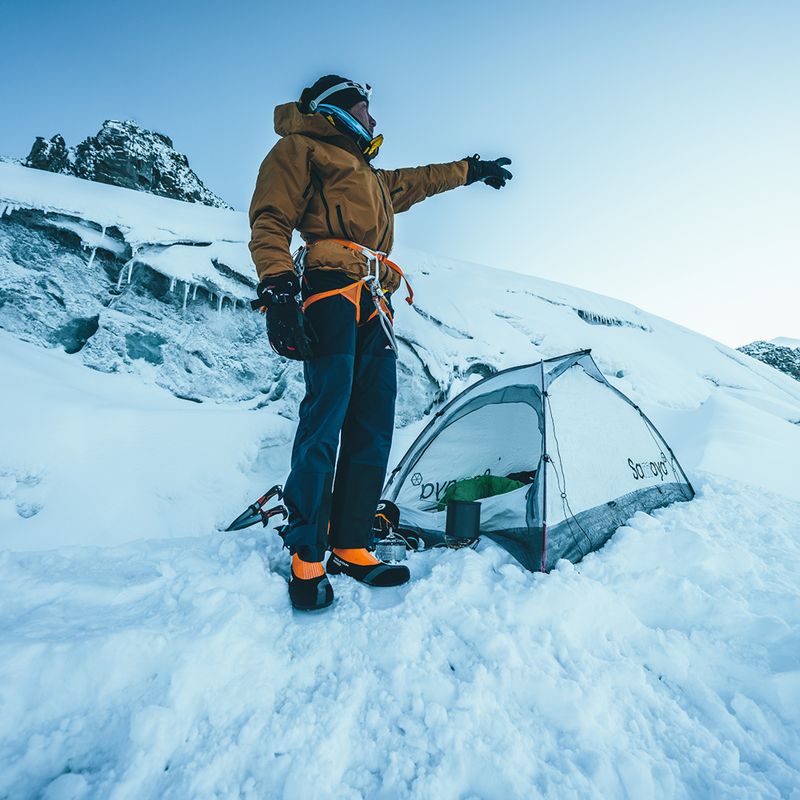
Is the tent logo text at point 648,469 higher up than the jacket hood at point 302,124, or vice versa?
the jacket hood at point 302,124

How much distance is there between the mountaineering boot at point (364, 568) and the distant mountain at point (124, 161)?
16763 millimetres

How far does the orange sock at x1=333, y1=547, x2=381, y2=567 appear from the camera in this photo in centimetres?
171

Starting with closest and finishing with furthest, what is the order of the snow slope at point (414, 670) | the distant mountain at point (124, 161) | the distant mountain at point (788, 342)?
1. the snow slope at point (414, 670)
2. the distant mountain at point (124, 161)
3. the distant mountain at point (788, 342)

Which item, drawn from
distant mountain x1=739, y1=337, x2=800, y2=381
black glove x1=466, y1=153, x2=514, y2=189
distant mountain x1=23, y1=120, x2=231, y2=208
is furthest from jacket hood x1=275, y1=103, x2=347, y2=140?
distant mountain x1=739, y1=337, x2=800, y2=381

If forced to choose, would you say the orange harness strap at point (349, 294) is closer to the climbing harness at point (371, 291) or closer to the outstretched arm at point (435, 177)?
the climbing harness at point (371, 291)

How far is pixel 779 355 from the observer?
25.8 metres

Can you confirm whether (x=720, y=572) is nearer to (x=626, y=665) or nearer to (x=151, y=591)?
(x=626, y=665)

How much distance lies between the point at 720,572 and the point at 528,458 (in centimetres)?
129

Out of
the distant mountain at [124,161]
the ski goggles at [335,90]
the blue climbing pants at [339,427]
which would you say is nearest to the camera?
the blue climbing pants at [339,427]

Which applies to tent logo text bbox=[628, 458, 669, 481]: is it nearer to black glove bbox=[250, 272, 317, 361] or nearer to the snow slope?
the snow slope

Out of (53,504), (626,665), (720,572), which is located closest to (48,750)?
(626,665)

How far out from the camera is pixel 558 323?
9.16m

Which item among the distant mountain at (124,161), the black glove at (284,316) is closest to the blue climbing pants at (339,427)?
the black glove at (284,316)

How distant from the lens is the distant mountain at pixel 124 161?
13.4m
